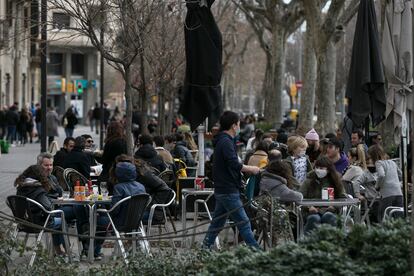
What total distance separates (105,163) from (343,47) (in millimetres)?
47364

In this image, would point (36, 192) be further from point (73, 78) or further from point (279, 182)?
point (73, 78)

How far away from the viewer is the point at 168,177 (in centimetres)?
1672

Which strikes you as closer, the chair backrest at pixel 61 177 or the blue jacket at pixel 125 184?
the blue jacket at pixel 125 184

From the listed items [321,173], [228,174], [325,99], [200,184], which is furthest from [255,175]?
[325,99]

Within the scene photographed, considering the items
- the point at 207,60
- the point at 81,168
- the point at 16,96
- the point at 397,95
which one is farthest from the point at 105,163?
the point at 16,96

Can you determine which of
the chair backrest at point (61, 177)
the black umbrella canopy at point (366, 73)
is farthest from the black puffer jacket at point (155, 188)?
the black umbrella canopy at point (366, 73)

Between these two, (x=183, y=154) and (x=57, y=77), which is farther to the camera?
(x=57, y=77)

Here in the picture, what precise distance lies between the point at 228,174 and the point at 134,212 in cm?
119

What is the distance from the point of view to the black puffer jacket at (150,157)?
17.5m

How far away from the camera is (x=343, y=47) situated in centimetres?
6259

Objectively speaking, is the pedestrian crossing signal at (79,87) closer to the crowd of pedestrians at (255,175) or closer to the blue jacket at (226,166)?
the crowd of pedestrians at (255,175)

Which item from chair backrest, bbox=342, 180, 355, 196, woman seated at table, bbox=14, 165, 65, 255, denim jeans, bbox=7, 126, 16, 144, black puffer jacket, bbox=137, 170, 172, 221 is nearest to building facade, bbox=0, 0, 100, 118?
denim jeans, bbox=7, 126, 16, 144

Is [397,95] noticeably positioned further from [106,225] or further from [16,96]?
[16,96]

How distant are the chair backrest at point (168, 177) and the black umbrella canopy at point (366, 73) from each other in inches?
125
